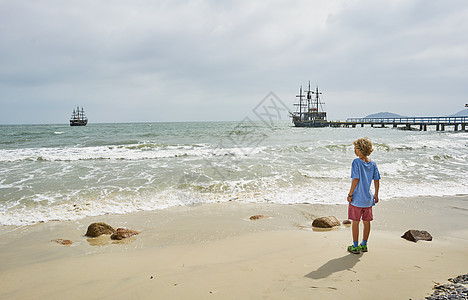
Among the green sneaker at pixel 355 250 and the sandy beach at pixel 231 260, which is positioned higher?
the green sneaker at pixel 355 250

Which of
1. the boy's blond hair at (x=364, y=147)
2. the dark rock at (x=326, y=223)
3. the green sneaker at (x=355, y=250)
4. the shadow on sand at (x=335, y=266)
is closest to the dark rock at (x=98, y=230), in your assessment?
the shadow on sand at (x=335, y=266)

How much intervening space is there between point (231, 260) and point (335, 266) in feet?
4.40

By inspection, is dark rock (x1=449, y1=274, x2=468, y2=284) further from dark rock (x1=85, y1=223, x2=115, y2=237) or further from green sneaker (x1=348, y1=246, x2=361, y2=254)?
dark rock (x1=85, y1=223, x2=115, y2=237)

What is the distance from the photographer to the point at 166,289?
2768 millimetres

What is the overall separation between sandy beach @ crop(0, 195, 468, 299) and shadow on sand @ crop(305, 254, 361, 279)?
12mm

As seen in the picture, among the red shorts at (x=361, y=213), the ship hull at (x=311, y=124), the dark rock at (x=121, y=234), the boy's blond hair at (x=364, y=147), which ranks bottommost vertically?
the dark rock at (x=121, y=234)

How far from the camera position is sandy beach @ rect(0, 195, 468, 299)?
107 inches

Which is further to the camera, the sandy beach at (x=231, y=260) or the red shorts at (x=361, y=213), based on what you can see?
the red shorts at (x=361, y=213)

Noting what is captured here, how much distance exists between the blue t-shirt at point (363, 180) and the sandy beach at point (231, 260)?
2.39 feet

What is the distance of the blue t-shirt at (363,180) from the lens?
3.55m

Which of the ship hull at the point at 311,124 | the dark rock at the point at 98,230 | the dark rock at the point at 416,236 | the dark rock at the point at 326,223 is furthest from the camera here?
the ship hull at the point at 311,124

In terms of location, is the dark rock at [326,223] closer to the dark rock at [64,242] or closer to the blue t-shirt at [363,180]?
the blue t-shirt at [363,180]

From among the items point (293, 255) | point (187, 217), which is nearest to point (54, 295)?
point (293, 255)

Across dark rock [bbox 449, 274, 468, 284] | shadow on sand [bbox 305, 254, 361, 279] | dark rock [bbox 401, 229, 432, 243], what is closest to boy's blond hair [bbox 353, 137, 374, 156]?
shadow on sand [bbox 305, 254, 361, 279]
